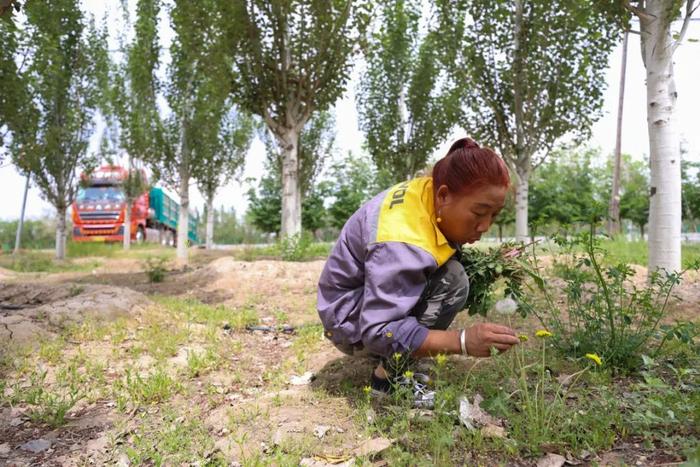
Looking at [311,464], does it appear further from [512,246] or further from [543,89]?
[543,89]

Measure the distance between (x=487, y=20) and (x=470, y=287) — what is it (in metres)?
9.60

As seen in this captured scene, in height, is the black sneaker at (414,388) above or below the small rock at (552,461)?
above

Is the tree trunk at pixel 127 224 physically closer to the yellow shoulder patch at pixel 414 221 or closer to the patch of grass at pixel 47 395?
the patch of grass at pixel 47 395

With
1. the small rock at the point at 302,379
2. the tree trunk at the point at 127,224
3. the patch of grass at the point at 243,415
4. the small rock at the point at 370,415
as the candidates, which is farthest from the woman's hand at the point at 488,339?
the tree trunk at the point at 127,224

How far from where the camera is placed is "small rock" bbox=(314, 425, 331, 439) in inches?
78.1

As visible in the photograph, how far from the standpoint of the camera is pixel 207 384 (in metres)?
2.79

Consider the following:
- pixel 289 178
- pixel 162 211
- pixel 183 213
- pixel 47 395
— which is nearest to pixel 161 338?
pixel 47 395

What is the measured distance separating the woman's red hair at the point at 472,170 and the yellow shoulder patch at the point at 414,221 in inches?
5.3

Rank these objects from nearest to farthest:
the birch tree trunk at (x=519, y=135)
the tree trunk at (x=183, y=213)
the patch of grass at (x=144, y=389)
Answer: the patch of grass at (x=144, y=389)
the birch tree trunk at (x=519, y=135)
the tree trunk at (x=183, y=213)

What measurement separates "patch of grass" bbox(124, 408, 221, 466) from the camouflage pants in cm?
106

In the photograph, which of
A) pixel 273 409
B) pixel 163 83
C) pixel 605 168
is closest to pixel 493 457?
pixel 273 409

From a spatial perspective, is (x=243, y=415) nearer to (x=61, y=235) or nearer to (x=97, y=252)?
(x=61, y=235)

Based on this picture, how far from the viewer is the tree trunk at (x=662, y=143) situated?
14.9 ft

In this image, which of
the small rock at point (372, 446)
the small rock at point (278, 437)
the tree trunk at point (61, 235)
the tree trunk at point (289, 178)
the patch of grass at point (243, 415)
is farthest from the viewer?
the tree trunk at point (61, 235)
